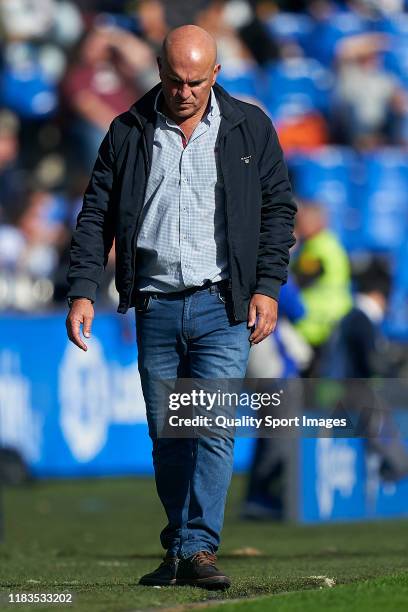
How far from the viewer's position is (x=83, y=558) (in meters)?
7.67

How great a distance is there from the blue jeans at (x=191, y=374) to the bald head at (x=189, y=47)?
2.74ft

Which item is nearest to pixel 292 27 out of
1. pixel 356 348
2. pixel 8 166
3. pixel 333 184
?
pixel 333 184

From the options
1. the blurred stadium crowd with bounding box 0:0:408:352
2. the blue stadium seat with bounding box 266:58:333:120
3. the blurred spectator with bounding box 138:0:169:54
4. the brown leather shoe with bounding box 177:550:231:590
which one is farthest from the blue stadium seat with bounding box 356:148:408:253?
the brown leather shoe with bounding box 177:550:231:590

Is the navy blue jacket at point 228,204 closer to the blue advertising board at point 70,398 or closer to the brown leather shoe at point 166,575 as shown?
the brown leather shoe at point 166,575

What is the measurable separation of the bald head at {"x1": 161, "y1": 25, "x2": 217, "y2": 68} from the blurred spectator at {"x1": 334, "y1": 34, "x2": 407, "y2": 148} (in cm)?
1238

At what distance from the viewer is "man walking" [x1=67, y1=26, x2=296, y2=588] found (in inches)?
207

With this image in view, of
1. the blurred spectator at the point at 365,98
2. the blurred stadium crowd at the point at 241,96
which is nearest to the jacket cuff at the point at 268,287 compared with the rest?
the blurred stadium crowd at the point at 241,96

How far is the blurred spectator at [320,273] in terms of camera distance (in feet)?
39.0

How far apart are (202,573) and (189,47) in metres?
1.87

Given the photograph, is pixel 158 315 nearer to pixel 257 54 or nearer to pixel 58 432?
pixel 58 432

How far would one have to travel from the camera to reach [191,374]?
5.34 meters

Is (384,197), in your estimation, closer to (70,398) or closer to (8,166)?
(8,166)

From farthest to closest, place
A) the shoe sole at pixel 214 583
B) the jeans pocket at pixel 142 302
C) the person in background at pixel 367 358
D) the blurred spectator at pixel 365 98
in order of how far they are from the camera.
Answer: the blurred spectator at pixel 365 98 < the person in background at pixel 367 358 < the jeans pocket at pixel 142 302 < the shoe sole at pixel 214 583

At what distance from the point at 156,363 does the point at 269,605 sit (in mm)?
1148
